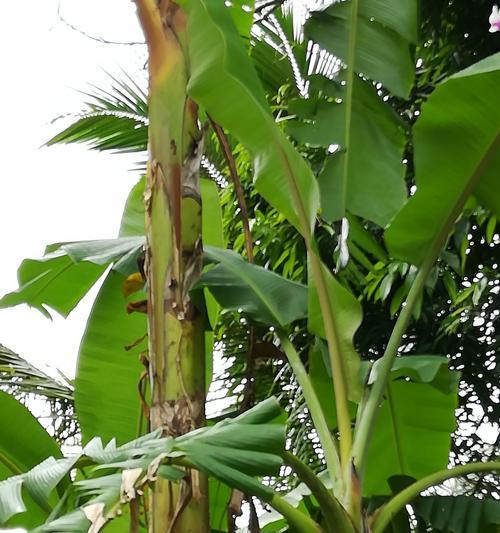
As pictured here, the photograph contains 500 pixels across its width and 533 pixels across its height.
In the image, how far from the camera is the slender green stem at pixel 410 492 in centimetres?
75

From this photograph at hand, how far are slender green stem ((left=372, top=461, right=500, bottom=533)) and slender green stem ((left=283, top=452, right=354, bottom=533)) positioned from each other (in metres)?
0.05

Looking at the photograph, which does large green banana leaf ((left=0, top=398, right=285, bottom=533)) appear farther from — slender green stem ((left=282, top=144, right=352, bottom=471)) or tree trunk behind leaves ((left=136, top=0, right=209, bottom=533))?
slender green stem ((left=282, top=144, right=352, bottom=471))

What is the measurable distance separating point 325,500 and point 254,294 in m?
0.27

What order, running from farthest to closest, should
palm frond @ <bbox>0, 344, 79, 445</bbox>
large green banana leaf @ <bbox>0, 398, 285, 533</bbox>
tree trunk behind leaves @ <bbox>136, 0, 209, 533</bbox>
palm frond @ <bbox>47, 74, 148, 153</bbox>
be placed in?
palm frond @ <bbox>47, 74, 148, 153</bbox>, palm frond @ <bbox>0, 344, 79, 445</bbox>, tree trunk behind leaves @ <bbox>136, 0, 209, 533</bbox>, large green banana leaf @ <bbox>0, 398, 285, 533</bbox>

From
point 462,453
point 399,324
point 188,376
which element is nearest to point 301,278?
point 462,453

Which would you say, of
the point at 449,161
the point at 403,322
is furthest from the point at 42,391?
the point at 449,161

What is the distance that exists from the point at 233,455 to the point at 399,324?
15.7 inches

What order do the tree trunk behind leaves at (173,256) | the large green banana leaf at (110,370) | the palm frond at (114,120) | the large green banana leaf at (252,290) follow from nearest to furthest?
the tree trunk behind leaves at (173,256) → the large green banana leaf at (252,290) → the large green banana leaf at (110,370) → the palm frond at (114,120)

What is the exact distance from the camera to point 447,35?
1.99 meters

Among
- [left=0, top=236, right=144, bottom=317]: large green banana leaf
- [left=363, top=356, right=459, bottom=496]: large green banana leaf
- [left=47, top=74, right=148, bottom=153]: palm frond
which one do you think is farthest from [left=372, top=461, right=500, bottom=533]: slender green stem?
[left=47, top=74, right=148, bottom=153]: palm frond

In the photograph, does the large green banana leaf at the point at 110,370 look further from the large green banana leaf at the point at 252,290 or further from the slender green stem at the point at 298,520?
the slender green stem at the point at 298,520

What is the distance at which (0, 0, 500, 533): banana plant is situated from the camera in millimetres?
535

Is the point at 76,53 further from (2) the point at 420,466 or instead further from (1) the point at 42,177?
(2) the point at 420,466

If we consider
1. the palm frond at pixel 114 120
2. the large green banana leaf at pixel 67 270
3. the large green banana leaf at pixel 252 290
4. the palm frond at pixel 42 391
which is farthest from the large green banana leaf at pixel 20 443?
the palm frond at pixel 114 120
